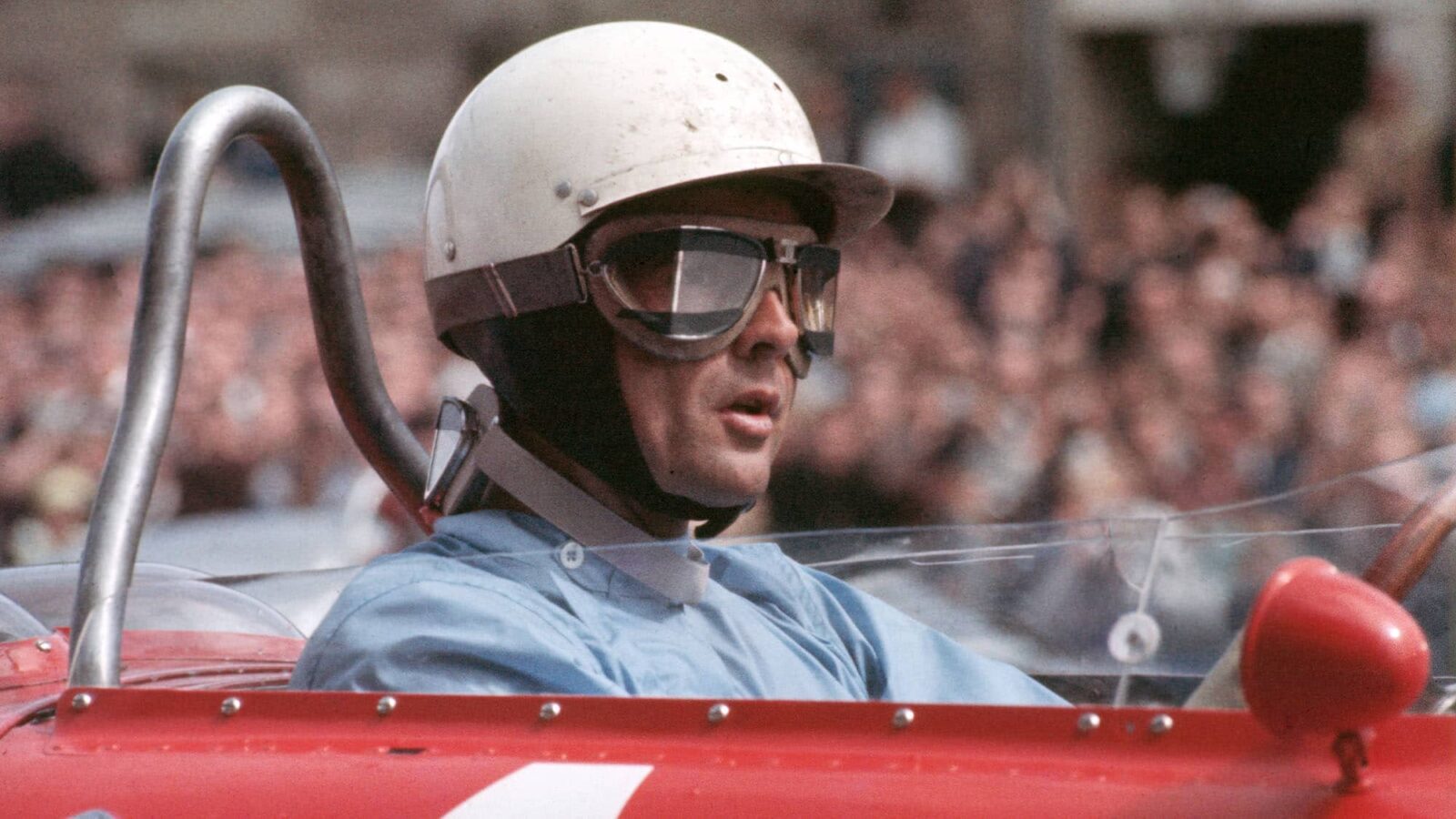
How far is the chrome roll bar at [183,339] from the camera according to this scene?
8.22ft

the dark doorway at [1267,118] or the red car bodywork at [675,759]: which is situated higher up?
the dark doorway at [1267,118]

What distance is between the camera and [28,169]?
503 inches

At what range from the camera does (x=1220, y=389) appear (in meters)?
6.40

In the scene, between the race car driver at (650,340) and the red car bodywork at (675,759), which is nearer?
the red car bodywork at (675,759)

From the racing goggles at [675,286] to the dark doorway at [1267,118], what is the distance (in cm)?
854

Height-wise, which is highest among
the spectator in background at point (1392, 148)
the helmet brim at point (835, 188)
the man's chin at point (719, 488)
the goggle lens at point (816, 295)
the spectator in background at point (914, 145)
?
the spectator in background at point (914, 145)

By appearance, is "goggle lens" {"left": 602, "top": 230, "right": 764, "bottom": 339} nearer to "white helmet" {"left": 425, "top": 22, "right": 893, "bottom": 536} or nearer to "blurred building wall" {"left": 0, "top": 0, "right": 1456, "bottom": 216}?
"white helmet" {"left": 425, "top": 22, "right": 893, "bottom": 536}

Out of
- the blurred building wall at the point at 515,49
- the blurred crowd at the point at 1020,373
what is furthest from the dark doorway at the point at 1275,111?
the blurred crowd at the point at 1020,373

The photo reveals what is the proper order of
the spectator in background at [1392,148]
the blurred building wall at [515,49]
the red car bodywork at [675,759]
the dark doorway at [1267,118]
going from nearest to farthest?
the red car bodywork at [675,759]
the spectator in background at [1392,148]
the dark doorway at [1267,118]
the blurred building wall at [515,49]

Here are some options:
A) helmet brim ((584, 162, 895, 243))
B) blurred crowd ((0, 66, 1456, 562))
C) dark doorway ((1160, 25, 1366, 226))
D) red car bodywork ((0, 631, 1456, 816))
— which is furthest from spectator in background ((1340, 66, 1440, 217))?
red car bodywork ((0, 631, 1456, 816))

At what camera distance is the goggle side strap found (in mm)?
2625

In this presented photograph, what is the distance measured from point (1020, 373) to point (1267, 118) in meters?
4.77

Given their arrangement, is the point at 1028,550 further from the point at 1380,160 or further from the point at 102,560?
the point at 1380,160

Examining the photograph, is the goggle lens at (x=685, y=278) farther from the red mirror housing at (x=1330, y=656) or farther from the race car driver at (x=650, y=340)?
the red mirror housing at (x=1330, y=656)
